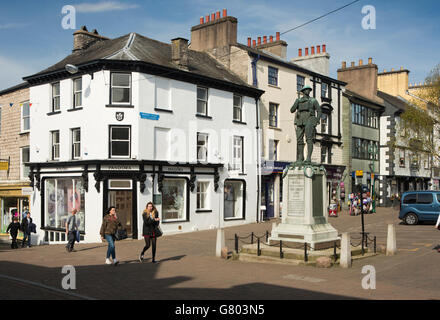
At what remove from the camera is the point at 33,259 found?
17.0 meters

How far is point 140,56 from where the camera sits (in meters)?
24.6

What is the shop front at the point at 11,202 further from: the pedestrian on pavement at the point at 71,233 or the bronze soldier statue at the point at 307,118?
the bronze soldier statue at the point at 307,118

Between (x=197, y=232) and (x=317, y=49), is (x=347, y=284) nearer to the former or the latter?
(x=197, y=232)

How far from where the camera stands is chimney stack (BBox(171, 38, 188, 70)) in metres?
26.2

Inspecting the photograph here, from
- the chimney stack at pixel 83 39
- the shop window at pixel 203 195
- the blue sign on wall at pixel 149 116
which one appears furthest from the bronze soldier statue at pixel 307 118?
the chimney stack at pixel 83 39

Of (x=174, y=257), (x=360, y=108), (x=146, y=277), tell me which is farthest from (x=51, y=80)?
(x=360, y=108)

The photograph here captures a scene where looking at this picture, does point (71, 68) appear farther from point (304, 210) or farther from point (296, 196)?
point (304, 210)

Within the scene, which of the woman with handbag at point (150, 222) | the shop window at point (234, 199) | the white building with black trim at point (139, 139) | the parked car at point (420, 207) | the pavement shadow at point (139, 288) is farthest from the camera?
the shop window at point (234, 199)

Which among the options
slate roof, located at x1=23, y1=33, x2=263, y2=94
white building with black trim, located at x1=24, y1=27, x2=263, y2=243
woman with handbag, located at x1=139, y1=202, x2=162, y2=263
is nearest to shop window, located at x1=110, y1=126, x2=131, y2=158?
white building with black trim, located at x1=24, y1=27, x2=263, y2=243

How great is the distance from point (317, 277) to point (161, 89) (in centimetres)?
1560

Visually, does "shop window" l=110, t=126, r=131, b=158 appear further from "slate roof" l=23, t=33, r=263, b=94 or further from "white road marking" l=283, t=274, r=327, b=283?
"white road marking" l=283, t=274, r=327, b=283

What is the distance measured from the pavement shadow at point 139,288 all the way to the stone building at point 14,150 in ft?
63.2

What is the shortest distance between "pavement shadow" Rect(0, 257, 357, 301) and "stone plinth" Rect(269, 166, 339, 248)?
327cm

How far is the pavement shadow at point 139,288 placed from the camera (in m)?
9.86
